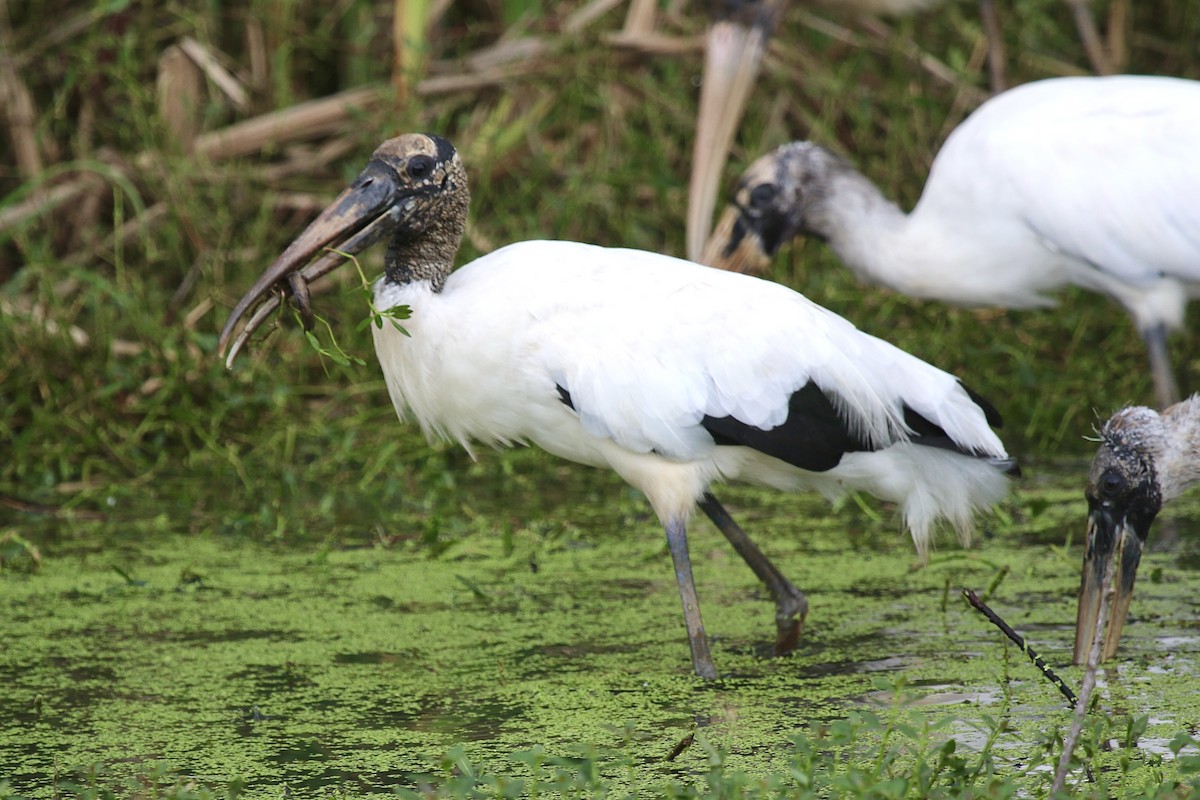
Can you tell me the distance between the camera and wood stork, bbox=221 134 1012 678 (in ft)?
13.5

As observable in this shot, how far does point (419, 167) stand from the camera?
4.38m

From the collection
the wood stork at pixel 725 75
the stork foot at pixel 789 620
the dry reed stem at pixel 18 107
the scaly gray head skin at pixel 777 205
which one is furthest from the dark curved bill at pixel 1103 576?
the dry reed stem at pixel 18 107

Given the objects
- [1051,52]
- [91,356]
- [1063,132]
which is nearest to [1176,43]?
[1051,52]

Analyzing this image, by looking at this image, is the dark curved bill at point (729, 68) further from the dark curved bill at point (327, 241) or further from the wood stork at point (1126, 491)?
the wood stork at point (1126, 491)

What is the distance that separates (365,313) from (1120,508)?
341cm

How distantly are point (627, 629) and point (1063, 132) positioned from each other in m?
2.19

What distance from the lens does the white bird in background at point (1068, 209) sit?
18.2 feet

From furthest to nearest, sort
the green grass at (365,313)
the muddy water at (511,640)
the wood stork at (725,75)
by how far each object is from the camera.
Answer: the wood stork at (725,75) → the green grass at (365,313) → the muddy water at (511,640)

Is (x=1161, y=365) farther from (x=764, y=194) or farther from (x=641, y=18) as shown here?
(x=641, y=18)

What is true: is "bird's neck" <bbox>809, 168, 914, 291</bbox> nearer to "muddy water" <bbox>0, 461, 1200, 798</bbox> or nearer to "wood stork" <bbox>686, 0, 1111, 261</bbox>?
"muddy water" <bbox>0, 461, 1200, 798</bbox>

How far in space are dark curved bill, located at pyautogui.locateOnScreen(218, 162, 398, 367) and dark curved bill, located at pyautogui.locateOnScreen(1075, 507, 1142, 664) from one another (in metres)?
1.84

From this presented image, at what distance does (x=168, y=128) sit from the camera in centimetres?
752

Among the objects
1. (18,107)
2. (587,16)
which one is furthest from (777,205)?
(18,107)

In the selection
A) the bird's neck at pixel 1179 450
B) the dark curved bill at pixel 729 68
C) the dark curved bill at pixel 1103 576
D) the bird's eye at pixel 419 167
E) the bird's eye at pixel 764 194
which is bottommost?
the dark curved bill at pixel 1103 576
